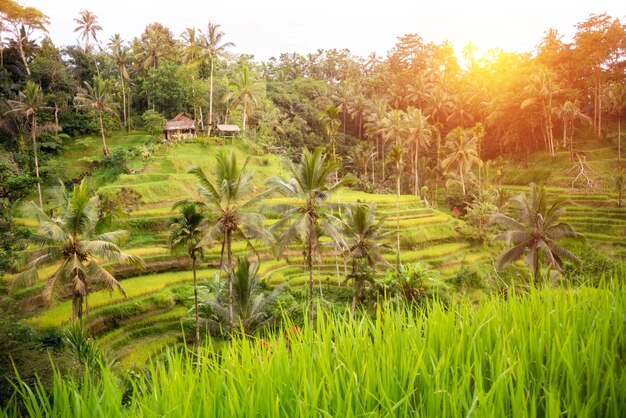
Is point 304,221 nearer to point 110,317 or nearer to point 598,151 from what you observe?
point 110,317

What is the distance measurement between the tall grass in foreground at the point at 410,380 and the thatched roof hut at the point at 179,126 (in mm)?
37962

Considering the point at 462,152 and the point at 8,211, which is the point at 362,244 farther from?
the point at 462,152

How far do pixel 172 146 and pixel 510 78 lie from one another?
36.0 metres

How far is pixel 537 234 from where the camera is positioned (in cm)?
1802

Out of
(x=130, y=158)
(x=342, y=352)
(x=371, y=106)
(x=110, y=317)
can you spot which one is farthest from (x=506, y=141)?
(x=342, y=352)

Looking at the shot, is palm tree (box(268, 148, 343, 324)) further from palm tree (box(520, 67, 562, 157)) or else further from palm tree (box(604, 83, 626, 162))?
palm tree (box(520, 67, 562, 157))

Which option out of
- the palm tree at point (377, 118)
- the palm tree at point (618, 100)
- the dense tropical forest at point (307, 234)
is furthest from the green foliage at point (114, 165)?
the palm tree at point (618, 100)

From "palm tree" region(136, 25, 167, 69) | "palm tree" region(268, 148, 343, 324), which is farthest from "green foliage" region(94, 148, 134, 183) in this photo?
"palm tree" region(268, 148, 343, 324)

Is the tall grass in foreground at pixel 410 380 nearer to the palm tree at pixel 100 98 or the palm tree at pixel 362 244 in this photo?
the palm tree at pixel 362 244

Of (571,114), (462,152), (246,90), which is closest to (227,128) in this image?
(246,90)

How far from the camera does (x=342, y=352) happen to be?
245 cm

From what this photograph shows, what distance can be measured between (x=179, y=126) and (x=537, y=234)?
30473mm

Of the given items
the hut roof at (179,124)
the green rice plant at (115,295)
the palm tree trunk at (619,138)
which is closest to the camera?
the green rice plant at (115,295)

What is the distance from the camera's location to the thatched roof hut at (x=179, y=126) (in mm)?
38281
